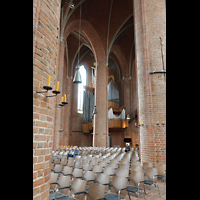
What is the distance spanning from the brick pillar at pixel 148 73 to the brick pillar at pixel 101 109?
902 centimetres

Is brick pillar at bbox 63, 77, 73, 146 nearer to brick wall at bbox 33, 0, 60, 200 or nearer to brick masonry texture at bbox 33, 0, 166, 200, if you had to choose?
brick masonry texture at bbox 33, 0, 166, 200

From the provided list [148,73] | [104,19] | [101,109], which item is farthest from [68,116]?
[148,73]

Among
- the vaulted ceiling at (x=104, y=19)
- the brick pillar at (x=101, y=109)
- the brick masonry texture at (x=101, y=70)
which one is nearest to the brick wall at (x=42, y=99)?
the brick masonry texture at (x=101, y=70)

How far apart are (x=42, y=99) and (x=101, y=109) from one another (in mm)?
15034

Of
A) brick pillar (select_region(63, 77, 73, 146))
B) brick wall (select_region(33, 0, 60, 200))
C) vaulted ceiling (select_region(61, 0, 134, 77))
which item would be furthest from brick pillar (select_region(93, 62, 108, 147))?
brick wall (select_region(33, 0, 60, 200))

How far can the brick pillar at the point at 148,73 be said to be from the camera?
7.23 metres

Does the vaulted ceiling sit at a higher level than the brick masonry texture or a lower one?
higher

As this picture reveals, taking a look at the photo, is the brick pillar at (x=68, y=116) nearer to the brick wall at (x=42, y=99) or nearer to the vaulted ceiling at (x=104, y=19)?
the vaulted ceiling at (x=104, y=19)

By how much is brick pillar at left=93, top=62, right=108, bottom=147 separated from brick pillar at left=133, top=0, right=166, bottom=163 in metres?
9.02

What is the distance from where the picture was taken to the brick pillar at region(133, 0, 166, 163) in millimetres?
7230

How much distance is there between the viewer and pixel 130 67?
23547 mm
